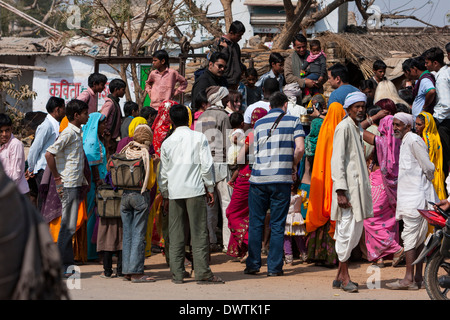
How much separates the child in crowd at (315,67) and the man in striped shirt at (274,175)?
3255 mm

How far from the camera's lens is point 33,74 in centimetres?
2442

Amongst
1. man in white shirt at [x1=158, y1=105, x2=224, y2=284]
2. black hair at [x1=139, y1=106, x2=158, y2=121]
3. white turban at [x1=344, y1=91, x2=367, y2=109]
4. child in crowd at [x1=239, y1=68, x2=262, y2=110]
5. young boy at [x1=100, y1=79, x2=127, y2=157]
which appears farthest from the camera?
child in crowd at [x1=239, y1=68, x2=262, y2=110]

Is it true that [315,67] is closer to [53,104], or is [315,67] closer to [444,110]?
[444,110]

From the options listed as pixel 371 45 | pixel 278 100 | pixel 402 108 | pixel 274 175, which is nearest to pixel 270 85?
pixel 278 100

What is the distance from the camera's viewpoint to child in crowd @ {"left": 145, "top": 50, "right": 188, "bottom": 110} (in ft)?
35.7

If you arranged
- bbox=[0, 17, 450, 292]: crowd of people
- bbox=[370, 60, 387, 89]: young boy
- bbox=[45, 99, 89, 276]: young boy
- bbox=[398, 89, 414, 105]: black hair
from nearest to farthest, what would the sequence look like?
bbox=[0, 17, 450, 292]: crowd of people
bbox=[45, 99, 89, 276]: young boy
bbox=[398, 89, 414, 105]: black hair
bbox=[370, 60, 387, 89]: young boy

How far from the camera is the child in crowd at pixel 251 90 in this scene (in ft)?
37.6

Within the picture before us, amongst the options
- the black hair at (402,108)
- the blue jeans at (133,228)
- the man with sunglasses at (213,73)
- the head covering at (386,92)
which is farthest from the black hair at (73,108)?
the head covering at (386,92)

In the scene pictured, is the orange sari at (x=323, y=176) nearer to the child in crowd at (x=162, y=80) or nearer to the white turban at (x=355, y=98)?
the white turban at (x=355, y=98)

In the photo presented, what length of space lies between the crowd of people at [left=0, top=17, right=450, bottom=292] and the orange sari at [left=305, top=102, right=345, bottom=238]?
0.05ft

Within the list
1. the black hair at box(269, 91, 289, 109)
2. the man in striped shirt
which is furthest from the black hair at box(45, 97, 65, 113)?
the black hair at box(269, 91, 289, 109)

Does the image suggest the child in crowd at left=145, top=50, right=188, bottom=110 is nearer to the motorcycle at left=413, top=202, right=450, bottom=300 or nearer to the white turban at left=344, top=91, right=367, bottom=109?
the white turban at left=344, top=91, right=367, bottom=109
